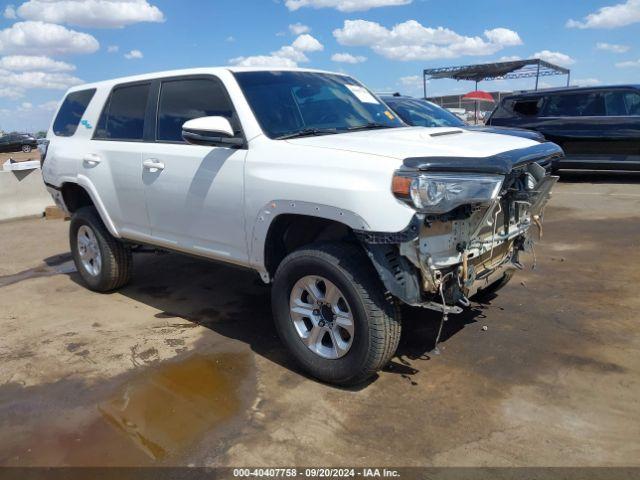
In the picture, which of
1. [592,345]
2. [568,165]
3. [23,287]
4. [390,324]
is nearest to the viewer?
[390,324]

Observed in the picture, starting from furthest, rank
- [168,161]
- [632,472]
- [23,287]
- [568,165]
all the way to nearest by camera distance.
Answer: [568,165] < [23,287] < [168,161] < [632,472]

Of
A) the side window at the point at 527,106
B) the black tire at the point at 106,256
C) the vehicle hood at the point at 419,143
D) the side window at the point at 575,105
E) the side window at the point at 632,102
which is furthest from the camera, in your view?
the side window at the point at 527,106

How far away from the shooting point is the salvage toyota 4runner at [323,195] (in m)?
3.09

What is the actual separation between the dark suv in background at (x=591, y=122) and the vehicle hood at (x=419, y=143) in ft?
26.7

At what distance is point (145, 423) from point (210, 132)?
1.89 m

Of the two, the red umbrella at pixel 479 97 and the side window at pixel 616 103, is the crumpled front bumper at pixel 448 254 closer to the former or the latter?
the side window at pixel 616 103

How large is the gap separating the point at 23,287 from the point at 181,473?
4282 millimetres

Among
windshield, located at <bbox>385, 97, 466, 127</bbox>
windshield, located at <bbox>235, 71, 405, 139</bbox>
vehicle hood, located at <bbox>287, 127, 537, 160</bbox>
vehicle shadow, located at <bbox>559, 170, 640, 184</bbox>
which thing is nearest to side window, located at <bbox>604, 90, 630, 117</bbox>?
vehicle shadow, located at <bbox>559, 170, 640, 184</bbox>

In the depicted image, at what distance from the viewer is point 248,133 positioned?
378 cm

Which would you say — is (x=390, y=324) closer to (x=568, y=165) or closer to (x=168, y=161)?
(x=168, y=161)

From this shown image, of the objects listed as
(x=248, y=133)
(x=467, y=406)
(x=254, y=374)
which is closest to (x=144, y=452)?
(x=254, y=374)

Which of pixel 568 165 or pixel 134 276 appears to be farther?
pixel 568 165

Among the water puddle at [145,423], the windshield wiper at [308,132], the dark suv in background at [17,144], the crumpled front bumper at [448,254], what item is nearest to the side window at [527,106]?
the crumpled front bumper at [448,254]

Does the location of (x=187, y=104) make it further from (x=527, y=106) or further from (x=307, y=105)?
(x=527, y=106)
